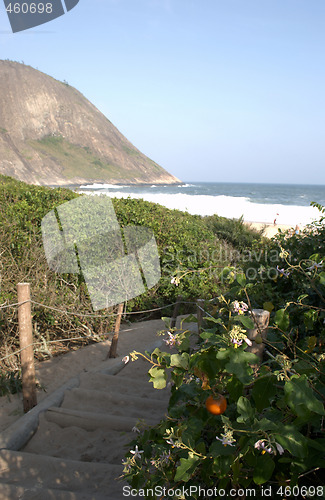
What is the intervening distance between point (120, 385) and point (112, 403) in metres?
0.38

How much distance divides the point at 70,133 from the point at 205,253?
10371cm

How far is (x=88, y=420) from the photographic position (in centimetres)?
313

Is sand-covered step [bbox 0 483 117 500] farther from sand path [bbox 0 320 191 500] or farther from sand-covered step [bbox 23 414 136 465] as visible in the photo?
sand-covered step [bbox 23 414 136 465]

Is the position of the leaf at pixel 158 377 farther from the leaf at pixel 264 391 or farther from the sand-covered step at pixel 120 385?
the sand-covered step at pixel 120 385

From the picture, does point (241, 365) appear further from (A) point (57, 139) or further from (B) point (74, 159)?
(A) point (57, 139)

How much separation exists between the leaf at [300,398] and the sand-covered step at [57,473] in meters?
1.64

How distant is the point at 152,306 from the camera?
Answer: 650 cm

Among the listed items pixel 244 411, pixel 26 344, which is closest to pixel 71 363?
pixel 26 344

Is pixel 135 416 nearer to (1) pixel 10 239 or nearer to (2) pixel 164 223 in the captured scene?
(1) pixel 10 239

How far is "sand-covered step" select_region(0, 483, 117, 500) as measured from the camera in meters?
2.21

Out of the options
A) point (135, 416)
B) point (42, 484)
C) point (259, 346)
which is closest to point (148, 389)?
point (135, 416)

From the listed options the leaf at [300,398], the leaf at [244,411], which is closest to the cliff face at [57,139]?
the leaf at [244,411]

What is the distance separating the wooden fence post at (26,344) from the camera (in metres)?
3.42


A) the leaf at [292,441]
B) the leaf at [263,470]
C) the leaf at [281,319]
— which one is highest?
the leaf at [281,319]
